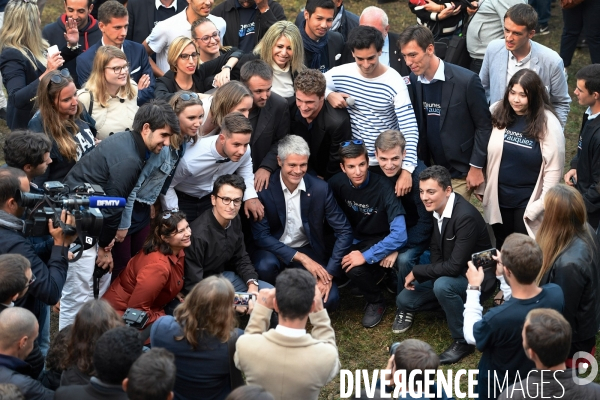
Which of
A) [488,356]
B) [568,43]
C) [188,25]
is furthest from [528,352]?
[568,43]

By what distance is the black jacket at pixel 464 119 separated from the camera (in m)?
6.18

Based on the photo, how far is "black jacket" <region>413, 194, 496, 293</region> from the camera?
5730mm

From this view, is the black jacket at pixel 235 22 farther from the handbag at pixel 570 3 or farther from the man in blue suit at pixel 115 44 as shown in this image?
the handbag at pixel 570 3


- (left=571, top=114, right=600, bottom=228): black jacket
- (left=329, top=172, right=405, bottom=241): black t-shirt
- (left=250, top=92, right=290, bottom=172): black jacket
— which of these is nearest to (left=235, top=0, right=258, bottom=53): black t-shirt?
(left=250, top=92, right=290, bottom=172): black jacket

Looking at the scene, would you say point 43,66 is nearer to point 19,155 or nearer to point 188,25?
point 188,25

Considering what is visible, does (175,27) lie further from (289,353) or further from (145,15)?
(289,353)

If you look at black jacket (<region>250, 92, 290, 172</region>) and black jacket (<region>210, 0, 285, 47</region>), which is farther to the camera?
black jacket (<region>210, 0, 285, 47</region>)

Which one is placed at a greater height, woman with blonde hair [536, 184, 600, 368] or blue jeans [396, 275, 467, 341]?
woman with blonde hair [536, 184, 600, 368]

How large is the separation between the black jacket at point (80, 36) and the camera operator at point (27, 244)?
2.57 meters

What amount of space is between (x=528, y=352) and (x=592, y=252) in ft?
4.15

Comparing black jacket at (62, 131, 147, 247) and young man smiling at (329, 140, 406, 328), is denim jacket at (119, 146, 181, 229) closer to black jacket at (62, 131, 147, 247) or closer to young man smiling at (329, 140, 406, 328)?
black jacket at (62, 131, 147, 247)

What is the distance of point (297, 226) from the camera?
20.5 ft

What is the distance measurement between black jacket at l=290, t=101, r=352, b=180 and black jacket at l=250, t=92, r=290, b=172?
145 millimetres

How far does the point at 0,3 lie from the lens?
26.9 feet
